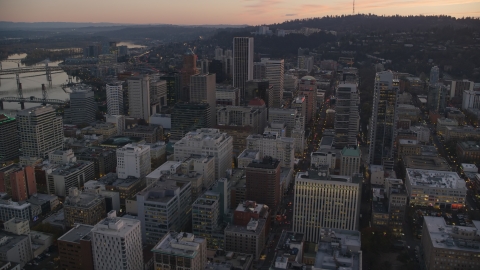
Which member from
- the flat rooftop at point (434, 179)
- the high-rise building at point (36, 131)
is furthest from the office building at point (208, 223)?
the high-rise building at point (36, 131)

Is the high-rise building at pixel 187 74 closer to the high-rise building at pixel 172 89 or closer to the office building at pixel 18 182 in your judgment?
the high-rise building at pixel 172 89

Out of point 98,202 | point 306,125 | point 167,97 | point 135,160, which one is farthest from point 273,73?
point 98,202

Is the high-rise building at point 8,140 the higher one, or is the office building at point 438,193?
the high-rise building at point 8,140

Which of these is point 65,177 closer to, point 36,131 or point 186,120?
point 36,131

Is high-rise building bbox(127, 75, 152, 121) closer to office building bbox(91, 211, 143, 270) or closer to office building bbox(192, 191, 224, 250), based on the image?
office building bbox(192, 191, 224, 250)

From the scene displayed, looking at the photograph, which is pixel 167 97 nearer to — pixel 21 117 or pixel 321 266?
pixel 21 117

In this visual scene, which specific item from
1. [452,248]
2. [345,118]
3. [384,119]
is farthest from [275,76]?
[452,248]
